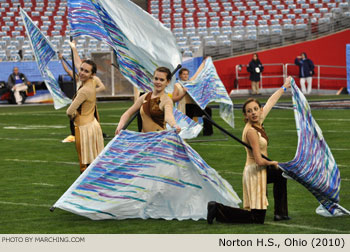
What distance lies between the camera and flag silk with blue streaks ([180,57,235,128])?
674 inches

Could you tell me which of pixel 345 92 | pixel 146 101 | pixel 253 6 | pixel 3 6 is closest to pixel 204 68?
pixel 146 101

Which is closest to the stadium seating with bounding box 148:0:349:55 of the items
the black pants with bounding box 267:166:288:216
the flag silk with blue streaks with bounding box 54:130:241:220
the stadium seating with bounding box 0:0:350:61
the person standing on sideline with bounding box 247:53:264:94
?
the stadium seating with bounding box 0:0:350:61

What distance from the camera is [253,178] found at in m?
8.04

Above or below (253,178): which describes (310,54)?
below

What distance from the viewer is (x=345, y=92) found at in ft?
115

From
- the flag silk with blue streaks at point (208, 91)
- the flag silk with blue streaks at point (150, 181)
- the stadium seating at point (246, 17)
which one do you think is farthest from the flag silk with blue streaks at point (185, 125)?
the stadium seating at point (246, 17)

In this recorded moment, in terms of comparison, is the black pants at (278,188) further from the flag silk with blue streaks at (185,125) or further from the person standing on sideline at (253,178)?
the flag silk with blue streaks at (185,125)

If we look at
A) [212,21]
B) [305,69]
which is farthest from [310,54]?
[212,21]

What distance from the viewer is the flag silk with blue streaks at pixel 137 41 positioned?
991 cm

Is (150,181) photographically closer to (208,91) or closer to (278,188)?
(278,188)

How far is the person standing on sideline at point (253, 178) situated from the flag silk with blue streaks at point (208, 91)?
882 cm

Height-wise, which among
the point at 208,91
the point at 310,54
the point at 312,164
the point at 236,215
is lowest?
the point at 310,54

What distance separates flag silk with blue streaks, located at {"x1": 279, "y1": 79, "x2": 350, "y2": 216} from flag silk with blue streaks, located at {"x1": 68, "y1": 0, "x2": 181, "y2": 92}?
7.00ft

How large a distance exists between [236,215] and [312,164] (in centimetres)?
92
